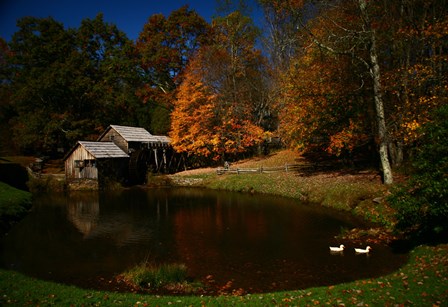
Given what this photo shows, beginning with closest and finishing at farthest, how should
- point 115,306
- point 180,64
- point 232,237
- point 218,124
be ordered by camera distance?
point 115,306, point 232,237, point 218,124, point 180,64

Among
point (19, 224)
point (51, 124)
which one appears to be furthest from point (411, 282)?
point (51, 124)

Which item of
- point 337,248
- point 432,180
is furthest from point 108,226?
point 432,180

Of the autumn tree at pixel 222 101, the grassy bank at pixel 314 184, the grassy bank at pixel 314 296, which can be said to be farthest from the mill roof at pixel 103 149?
the grassy bank at pixel 314 296

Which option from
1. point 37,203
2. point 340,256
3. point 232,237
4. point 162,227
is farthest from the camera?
point 37,203

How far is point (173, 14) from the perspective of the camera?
49.9m

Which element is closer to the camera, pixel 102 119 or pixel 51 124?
pixel 51 124

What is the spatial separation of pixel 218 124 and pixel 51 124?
20.5m

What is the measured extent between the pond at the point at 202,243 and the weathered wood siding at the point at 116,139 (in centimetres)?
1238

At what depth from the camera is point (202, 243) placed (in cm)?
1542

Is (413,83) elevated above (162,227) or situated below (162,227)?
above

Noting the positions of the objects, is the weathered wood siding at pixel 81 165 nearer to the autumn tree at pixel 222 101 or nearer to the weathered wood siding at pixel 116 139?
the weathered wood siding at pixel 116 139

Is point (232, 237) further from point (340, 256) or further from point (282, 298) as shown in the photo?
point (282, 298)

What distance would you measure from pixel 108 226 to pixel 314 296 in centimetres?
1380

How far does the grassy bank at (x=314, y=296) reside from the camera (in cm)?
796
